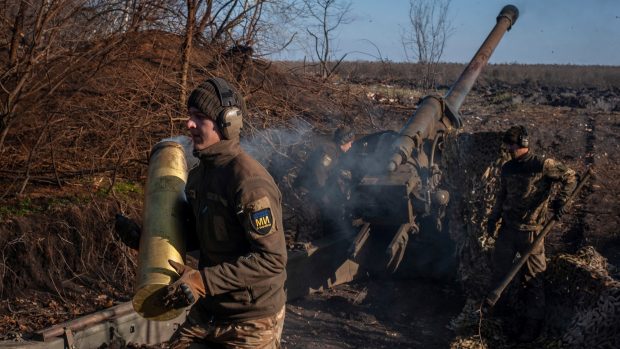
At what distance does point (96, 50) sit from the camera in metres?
8.06

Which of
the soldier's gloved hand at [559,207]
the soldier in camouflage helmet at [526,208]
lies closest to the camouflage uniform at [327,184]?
the soldier in camouflage helmet at [526,208]

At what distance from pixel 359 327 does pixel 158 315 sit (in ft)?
13.8

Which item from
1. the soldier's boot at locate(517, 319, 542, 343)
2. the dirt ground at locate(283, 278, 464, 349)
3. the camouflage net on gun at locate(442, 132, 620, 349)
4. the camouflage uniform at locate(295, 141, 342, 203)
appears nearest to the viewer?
the camouflage net on gun at locate(442, 132, 620, 349)

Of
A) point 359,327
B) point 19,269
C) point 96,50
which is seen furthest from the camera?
point 96,50

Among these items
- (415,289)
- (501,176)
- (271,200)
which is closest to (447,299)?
(415,289)

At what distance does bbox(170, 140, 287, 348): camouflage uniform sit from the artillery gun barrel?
4.92 metres

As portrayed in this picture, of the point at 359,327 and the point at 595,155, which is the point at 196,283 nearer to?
the point at 359,327

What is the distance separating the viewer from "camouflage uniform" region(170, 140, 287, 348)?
129 inches

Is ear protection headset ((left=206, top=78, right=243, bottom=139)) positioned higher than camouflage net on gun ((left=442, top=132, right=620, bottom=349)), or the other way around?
ear protection headset ((left=206, top=78, right=243, bottom=139))

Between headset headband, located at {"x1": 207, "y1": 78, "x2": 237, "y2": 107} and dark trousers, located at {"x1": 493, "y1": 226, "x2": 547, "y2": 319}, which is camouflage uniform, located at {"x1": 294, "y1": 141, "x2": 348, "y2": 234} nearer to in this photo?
dark trousers, located at {"x1": 493, "y1": 226, "x2": 547, "y2": 319}

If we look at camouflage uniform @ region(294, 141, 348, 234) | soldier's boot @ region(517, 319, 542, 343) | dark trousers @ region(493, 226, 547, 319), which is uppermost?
camouflage uniform @ region(294, 141, 348, 234)

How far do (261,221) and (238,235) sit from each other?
232 mm

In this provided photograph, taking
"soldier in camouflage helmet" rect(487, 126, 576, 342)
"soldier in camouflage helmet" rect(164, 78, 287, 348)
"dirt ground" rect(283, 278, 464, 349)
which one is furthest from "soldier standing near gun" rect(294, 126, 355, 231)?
"soldier in camouflage helmet" rect(164, 78, 287, 348)

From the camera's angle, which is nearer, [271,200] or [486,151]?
[271,200]
